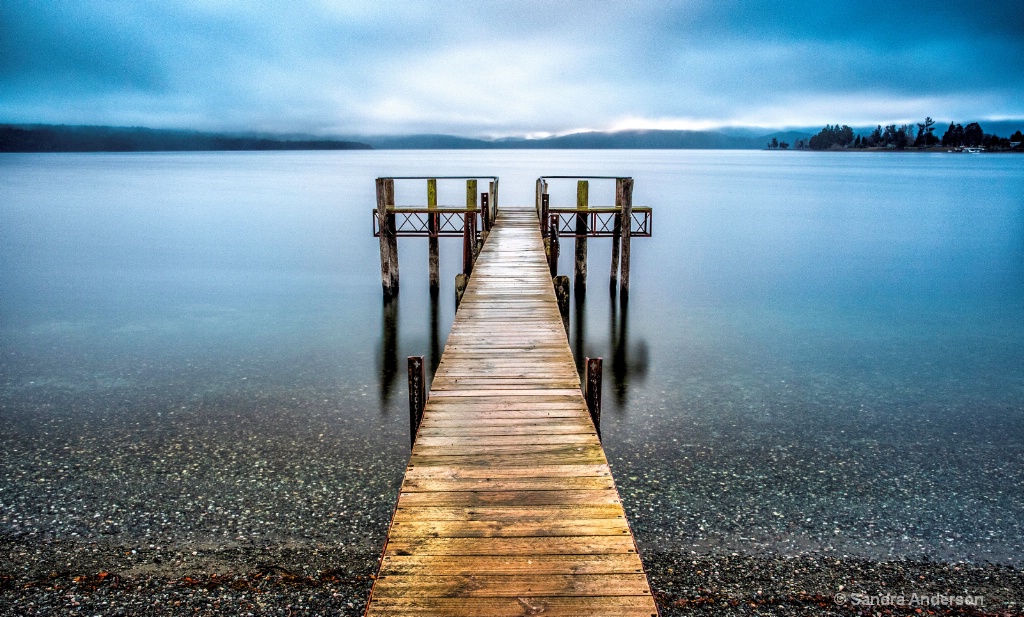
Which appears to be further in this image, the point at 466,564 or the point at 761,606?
the point at 761,606

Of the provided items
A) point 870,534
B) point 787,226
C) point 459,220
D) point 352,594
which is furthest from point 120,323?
point 787,226

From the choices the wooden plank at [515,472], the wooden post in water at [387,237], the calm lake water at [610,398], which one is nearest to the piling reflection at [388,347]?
the calm lake water at [610,398]

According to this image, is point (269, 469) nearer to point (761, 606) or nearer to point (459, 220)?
point (761, 606)

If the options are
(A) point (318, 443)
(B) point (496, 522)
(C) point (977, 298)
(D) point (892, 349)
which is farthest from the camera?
(C) point (977, 298)

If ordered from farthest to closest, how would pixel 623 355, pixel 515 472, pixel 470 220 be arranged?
pixel 470 220
pixel 623 355
pixel 515 472

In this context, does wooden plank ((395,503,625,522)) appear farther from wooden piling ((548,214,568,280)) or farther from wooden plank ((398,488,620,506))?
wooden piling ((548,214,568,280))

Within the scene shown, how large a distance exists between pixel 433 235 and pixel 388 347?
5222mm

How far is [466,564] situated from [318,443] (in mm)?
6688

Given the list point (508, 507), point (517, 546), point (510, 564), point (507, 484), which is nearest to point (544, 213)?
point (507, 484)

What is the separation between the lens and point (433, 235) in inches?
807

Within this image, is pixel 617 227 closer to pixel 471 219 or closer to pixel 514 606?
pixel 471 219

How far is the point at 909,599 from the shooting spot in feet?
22.1

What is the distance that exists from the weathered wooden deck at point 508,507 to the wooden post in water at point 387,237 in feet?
39.5

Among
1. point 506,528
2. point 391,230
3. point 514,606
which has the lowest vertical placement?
point 514,606
